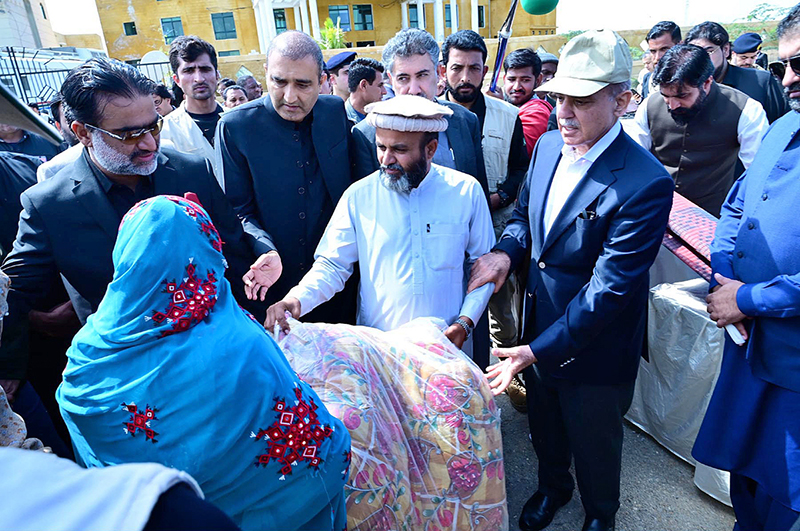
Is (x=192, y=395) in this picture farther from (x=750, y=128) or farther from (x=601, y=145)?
(x=750, y=128)

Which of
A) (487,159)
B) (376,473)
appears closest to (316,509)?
(376,473)

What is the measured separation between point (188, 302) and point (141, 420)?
0.99 ft

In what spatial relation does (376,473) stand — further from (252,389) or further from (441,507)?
(252,389)

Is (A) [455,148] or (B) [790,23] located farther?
(A) [455,148]

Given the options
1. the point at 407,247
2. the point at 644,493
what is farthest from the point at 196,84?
the point at 644,493

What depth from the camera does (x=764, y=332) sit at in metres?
1.80

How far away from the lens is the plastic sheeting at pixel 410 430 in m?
1.51

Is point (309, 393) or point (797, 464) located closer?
point (309, 393)

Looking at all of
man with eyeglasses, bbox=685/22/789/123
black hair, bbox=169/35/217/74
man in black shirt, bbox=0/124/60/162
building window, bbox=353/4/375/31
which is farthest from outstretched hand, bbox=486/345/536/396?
building window, bbox=353/4/375/31

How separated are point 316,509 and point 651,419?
242 cm

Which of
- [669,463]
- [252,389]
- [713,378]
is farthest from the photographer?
[669,463]

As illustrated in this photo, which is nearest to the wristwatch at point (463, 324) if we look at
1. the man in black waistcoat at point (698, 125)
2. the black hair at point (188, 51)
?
the man in black waistcoat at point (698, 125)

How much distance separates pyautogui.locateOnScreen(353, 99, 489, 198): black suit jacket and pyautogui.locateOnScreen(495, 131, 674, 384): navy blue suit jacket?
2.21 feet

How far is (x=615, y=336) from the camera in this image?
2113 millimetres
